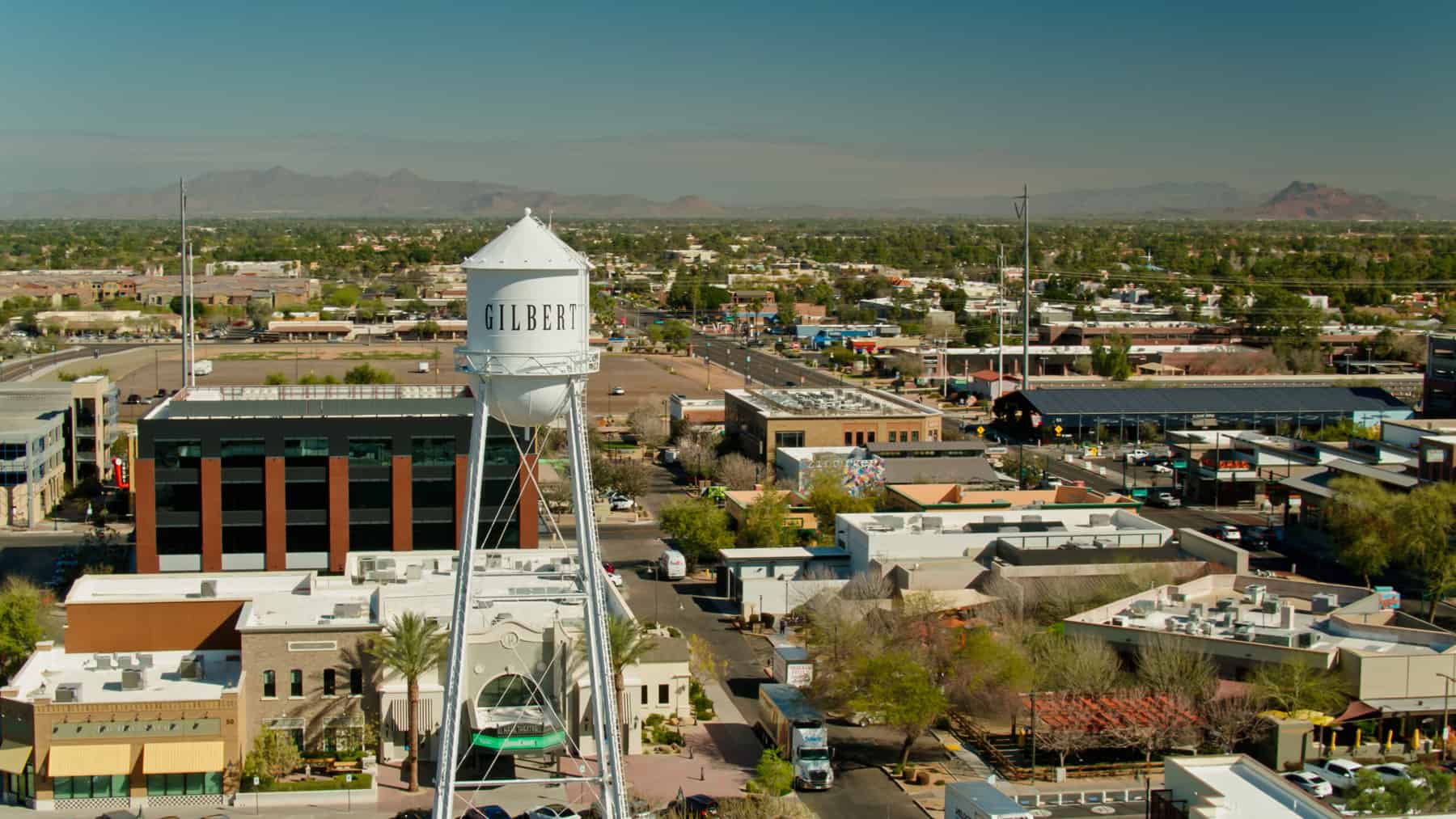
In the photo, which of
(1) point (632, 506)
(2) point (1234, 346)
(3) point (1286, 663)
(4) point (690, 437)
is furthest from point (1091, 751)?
(2) point (1234, 346)

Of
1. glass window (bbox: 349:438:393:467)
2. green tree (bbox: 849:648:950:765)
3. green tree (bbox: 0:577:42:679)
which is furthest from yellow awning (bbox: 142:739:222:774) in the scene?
glass window (bbox: 349:438:393:467)

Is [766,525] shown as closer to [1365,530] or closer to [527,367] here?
[1365,530]

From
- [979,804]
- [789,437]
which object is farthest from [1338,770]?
[789,437]

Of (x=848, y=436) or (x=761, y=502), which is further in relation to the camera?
(x=848, y=436)

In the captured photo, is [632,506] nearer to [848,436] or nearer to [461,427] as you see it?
[848,436]

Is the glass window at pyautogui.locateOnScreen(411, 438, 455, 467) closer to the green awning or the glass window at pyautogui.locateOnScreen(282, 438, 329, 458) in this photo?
the glass window at pyautogui.locateOnScreen(282, 438, 329, 458)
